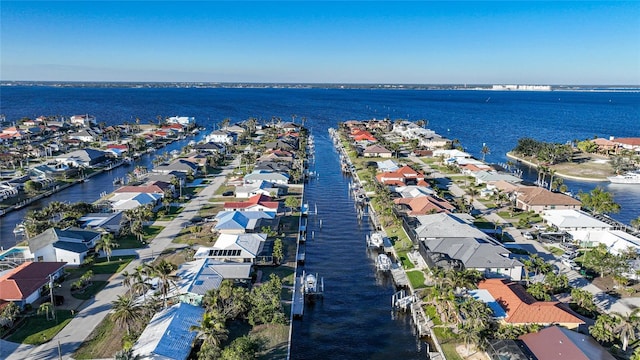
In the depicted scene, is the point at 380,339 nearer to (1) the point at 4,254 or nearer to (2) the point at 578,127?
(1) the point at 4,254

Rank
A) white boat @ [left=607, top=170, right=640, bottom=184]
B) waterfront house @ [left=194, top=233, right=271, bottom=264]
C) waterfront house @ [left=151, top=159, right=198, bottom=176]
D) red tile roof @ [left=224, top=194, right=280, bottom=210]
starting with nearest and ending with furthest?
waterfront house @ [left=194, top=233, right=271, bottom=264] < red tile roof @ [left=224, top=194, right=280, bottom=210] < waterfront house @ [left=151, top=159, right=198, bottom=176] < white boat @ [left=607, top=170, right=640, bottom=184]

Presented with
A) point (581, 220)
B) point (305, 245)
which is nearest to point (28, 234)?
point (305, 245)

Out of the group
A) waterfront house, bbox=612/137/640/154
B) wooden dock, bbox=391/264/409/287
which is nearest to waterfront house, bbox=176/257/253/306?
wooden dock, bbox=391/264/409/287

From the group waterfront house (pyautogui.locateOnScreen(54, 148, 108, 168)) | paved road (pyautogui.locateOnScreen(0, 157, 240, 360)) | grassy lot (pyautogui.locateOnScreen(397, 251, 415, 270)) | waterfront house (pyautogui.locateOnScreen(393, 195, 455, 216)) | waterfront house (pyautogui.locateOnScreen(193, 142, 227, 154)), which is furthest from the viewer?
waterfront house (pyautogui.locateOnScreen(193, 142, 227, 154))

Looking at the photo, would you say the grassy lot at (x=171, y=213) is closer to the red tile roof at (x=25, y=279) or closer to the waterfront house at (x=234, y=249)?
the waterfront house at (x=234, y=249)

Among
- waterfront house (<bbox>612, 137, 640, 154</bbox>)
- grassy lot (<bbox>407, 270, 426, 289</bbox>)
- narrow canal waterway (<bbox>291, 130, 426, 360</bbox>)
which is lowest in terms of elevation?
narrow canal waterway (<bbox>291, 130, 426, 360</bbox>)

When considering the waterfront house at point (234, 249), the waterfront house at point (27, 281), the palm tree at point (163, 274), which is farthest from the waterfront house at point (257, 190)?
the palm tree at point (163, 274)

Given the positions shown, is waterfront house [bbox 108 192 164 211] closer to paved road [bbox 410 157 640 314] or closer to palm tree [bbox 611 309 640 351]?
paved road [bbox 410 157 640 314]
